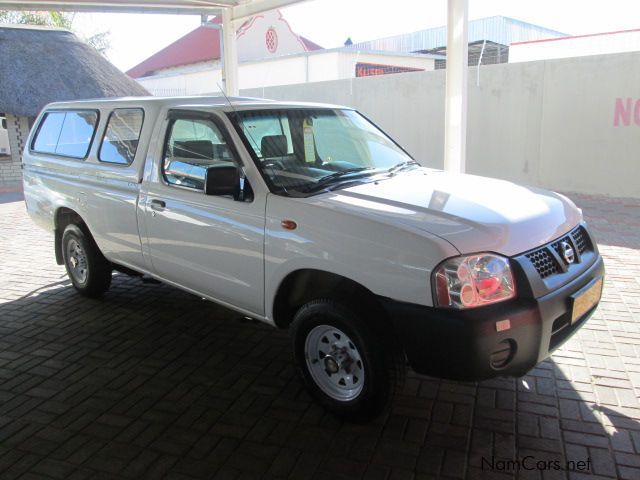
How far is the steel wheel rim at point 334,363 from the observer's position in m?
3.25

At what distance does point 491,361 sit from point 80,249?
13.7 feet

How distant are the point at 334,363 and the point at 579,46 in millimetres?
16208

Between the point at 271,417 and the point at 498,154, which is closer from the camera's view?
the point at 271,417

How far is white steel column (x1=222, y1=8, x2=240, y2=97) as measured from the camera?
11.1m

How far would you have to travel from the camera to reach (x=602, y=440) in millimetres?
3078

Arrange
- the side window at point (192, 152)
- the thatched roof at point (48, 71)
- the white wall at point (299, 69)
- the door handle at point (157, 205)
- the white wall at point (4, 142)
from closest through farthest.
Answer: the side window at point (192, 152)
the door handle at point (157, 205)
the thatched roof at point (48, 71)
the white wall at point (4, 142)
the white wall at point (299, 69)

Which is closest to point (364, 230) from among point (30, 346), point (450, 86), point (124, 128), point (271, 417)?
point (271, 417)

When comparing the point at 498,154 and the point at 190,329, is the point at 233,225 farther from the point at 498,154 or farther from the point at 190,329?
the point at 498,154

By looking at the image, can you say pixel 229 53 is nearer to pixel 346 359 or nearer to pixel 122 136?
pixel 122 136

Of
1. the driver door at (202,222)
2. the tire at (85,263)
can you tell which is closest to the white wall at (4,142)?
the tire at (85,263)

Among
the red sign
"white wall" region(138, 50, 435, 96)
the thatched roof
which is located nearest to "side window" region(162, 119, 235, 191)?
the thatched roof

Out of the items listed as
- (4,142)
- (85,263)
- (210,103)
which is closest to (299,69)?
(4,142)

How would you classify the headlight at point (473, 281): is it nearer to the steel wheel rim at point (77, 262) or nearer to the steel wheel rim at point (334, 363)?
the steel wheel rim at point (334, 363)

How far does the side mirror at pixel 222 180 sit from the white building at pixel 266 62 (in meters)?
13.5
